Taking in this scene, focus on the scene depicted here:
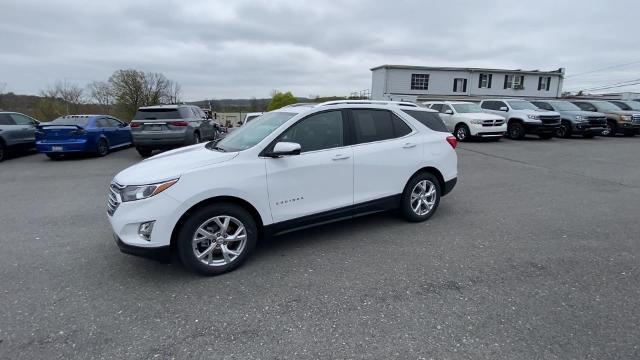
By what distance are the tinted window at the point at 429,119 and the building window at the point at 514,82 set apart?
41448 mm

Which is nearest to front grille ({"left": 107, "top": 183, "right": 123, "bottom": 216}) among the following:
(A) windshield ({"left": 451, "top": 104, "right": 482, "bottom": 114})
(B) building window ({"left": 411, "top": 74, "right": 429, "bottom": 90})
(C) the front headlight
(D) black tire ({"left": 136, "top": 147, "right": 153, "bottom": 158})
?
(C) the front headlight

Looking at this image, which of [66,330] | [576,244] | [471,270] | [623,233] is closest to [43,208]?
[66,330]

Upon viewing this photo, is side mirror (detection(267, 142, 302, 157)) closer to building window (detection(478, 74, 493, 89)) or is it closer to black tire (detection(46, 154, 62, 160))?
black tire (detection(46, 154, 62, 160))

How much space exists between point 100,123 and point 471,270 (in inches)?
512

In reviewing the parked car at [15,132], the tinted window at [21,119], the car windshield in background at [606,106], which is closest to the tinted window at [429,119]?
the parked car at [15,132]

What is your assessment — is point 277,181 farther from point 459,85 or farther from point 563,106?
point 459,85

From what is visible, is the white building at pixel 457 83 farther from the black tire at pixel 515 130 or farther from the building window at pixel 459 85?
the black tire at pixel 515 130

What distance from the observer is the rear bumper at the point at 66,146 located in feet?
35.5

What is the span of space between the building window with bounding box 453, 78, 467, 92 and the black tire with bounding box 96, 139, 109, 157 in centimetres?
3564

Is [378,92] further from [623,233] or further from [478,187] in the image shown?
[623,233]

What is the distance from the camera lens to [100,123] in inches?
484

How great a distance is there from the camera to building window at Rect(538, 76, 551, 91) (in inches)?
1647

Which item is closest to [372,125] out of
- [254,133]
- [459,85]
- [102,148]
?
[254,133]

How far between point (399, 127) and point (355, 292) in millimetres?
2510
